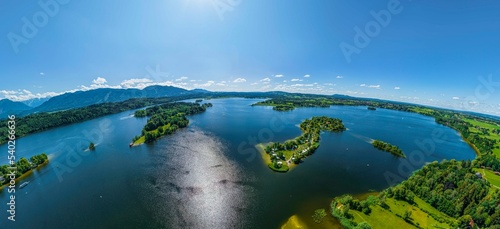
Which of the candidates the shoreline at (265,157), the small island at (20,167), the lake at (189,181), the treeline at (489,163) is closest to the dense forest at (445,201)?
the lake at (189,181)

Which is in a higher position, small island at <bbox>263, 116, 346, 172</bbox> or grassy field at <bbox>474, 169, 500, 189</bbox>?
small island at <bbox>263, 116, 346, 172</bbox>

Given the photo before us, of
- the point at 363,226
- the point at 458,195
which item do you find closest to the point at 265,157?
the point at 363,226

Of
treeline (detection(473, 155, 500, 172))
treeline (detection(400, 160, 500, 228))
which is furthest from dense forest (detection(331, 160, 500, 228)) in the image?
treeline (detection(473, 155, 500, 172))

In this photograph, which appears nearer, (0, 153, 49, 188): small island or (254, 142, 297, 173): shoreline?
(0, 153, 49, 188): small island

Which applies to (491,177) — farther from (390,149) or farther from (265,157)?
(265,157)

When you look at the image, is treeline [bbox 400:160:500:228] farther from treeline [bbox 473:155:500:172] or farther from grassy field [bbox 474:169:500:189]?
treeline [bbox 473:155:500:172]

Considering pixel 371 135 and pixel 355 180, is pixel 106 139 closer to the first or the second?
pixel 355 180
